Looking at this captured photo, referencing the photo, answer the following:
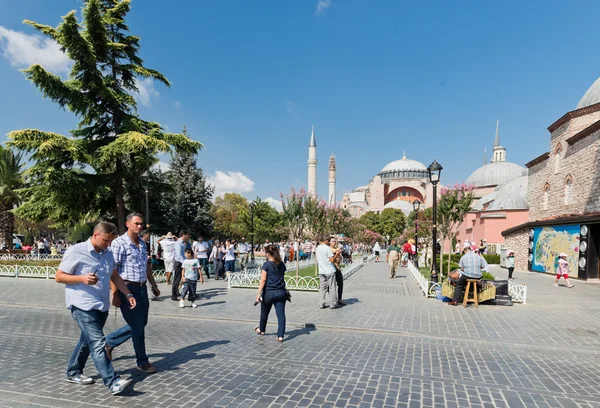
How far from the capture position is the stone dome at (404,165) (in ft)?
324

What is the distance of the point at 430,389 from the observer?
3.93 m

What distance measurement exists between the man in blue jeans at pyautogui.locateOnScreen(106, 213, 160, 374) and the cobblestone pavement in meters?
0.41

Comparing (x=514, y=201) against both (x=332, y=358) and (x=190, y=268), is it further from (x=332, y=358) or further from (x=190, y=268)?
(x=332, y=358)

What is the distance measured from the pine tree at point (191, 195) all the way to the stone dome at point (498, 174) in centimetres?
5525

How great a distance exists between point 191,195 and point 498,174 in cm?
5956

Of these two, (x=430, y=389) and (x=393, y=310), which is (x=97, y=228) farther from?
(x=393, y=310)

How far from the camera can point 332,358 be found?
16.2ft

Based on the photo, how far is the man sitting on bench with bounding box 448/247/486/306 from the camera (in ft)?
28.7

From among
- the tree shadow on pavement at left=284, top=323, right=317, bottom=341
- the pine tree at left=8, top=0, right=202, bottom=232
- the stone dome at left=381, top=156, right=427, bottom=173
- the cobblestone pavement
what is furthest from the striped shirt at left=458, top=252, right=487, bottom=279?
the stone dome at left=381, top=156, right=427, bottom=173

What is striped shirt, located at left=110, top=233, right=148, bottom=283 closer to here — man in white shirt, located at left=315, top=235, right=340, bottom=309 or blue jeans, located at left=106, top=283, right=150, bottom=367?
blue jeans, located at left=106, top=283, right=150, bottom=367

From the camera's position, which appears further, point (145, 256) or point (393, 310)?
point (393, 310)

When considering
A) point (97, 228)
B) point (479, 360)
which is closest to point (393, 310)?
point (479, 360)

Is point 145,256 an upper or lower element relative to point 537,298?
upper

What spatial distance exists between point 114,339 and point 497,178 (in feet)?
233
